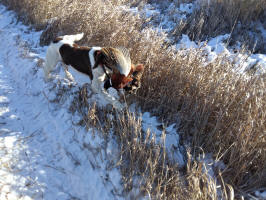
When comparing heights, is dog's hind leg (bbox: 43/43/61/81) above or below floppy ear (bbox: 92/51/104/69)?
below

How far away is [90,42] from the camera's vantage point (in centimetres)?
389

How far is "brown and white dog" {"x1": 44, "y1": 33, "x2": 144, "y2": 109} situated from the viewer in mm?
2246

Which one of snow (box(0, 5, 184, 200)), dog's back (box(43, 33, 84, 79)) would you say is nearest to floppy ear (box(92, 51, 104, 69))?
snow (box(0, 5, 184, 200))

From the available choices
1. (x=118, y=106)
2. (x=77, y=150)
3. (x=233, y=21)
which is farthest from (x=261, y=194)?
(x=233, y=21)

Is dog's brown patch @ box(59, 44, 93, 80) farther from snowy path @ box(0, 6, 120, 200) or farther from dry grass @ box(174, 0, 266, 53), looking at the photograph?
dry grass @ box(174, 0, 266, 53)

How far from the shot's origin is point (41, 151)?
8.07 ft

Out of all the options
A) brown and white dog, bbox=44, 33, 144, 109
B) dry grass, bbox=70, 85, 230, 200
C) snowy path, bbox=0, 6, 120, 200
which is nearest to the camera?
dry grass, bbox=70, 85, 230, 200

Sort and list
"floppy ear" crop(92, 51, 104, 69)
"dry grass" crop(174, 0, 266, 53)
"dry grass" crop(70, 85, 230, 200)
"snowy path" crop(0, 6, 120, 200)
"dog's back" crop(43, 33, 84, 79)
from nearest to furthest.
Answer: "dry grass" crop(70, 85, 230, 200), "snowy path" crop(0, 6, 120, 200), "floppy ear" crop(92, 51, 104, 69), "dog's back" crop(43, 33, 84, 79), "dry grass" crop(174, 0, 266, 53)

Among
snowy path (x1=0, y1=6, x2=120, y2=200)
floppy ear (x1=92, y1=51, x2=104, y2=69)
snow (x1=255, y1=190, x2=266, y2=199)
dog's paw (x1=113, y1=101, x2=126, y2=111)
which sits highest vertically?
floppy ear (x1=92, y1=51, x2=104, y2=69)

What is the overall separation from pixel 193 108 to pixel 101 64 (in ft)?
3.61

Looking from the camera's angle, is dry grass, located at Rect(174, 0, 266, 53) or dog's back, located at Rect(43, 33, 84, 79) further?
dry grass, located at Rect(174, 0, 266, 53)

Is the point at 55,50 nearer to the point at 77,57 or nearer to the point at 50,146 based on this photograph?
the point at 77,57

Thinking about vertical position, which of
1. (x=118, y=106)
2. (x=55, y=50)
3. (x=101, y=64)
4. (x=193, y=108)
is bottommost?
(x=118, y=106)

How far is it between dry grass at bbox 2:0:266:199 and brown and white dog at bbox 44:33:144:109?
364 millimetres
